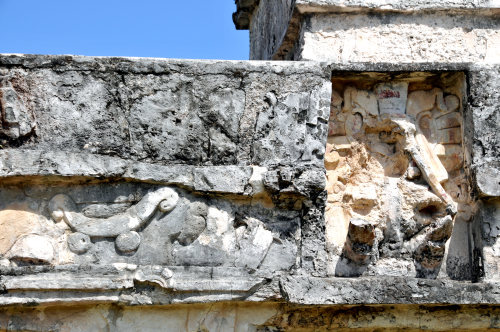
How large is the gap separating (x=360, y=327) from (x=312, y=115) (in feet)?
3.86

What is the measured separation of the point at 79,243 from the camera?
4.10 meters

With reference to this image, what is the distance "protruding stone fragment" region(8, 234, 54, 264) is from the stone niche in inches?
59.5

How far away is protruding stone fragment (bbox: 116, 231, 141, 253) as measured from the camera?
13.5ft

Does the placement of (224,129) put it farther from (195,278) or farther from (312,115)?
(195,278)

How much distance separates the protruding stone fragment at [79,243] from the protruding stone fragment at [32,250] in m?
0.10

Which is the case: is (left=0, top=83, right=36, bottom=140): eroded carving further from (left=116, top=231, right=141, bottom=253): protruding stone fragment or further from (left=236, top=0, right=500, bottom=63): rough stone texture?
(left=236, top=0, right=500, bottom=63): rough stone texture

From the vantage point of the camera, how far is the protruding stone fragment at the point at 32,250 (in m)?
4.01

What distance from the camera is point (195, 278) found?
4.10 metres

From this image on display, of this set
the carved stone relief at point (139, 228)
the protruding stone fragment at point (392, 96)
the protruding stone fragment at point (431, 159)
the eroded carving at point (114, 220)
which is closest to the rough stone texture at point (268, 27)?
the protruding stone fragment at point (392, 96)

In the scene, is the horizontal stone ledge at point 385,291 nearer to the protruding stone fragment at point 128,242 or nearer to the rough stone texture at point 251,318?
the rough stone texture at point 251,318

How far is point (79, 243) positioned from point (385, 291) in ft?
5.29

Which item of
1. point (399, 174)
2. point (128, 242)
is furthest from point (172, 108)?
point (399, 174)

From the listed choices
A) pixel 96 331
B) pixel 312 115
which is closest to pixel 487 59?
pixel 312 115

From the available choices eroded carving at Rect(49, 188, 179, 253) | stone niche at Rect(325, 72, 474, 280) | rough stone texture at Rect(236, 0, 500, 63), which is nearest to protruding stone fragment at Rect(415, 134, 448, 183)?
stone niche at Rect(325, 72, 474, 280)
